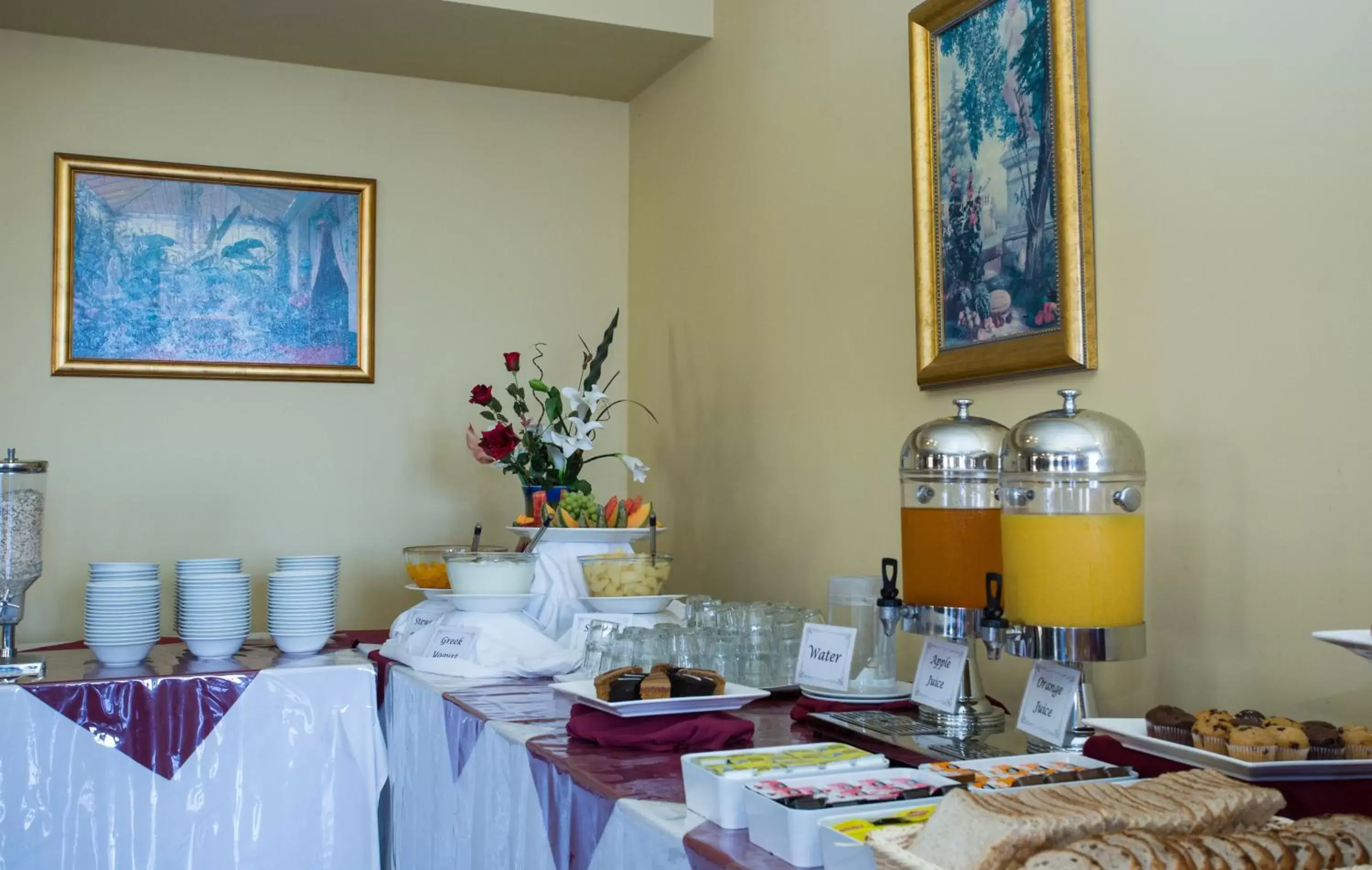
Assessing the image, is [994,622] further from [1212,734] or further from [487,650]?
[487,650]

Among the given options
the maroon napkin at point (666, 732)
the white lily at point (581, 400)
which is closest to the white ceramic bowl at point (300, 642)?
the white lily at point (581, 400)

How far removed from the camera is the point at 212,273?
342 centimetres

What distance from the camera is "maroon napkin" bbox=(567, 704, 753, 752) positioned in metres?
1.49

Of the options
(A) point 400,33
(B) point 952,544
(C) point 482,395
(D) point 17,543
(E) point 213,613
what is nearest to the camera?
(B) point 952,544

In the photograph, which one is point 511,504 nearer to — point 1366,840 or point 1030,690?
point 1030,690

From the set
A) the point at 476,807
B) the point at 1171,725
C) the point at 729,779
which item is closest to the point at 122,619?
the point at 476,807

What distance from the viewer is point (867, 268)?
2.50 metres

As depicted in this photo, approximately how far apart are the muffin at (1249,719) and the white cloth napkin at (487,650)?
4.04 ft

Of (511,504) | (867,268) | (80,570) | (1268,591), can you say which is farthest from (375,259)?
(1268,591)

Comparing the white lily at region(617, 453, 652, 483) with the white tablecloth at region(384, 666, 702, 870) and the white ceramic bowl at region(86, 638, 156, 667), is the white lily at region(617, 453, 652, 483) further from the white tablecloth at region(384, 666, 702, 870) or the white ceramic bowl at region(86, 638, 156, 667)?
the white ceramic bowl at region(86, 638, 156, 667)

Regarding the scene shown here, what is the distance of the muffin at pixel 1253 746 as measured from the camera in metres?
1.13

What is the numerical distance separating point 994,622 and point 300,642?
1603 mm

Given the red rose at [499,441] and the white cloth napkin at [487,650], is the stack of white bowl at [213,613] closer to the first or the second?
the white cloth napkin at [487,650]

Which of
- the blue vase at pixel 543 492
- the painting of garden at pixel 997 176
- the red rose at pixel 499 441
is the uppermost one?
the painting of garden at pixel 997 176
